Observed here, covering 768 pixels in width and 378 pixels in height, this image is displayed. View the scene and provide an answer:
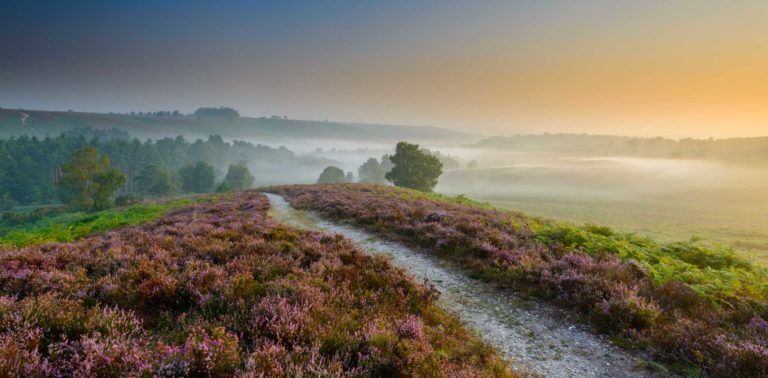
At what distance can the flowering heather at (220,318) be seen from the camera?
3.69m

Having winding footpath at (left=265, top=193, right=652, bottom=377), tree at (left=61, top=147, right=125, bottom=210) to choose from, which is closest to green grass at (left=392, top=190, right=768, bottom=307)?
winding footpath at (left=265, top=193, right=652, bottom=377)

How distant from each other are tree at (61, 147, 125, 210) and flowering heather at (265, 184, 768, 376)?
70.4m

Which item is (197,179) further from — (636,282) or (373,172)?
(636,282)

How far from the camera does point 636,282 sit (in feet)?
27.9

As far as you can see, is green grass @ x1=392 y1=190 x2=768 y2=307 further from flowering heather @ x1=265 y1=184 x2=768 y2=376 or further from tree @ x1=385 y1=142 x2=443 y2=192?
tree @ x1=385 y1=142 x2=443 y2=192

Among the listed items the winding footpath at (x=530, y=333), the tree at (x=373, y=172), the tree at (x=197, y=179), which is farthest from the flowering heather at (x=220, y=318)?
the tree at (x=373, y=172)

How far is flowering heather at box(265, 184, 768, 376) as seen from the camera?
5922 mm

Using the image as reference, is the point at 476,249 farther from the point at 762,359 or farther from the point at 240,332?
the point at 240,332

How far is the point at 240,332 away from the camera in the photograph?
474 cm

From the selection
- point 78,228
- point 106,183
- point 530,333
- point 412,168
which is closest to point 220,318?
point 530,333

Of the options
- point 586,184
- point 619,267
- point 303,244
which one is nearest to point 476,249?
point 619,267

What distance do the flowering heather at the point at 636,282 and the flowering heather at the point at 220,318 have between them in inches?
134

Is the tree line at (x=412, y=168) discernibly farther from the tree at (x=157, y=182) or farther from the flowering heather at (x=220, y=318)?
the tree at (x=157, y=182)

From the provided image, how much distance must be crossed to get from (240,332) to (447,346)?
3.47 meters
